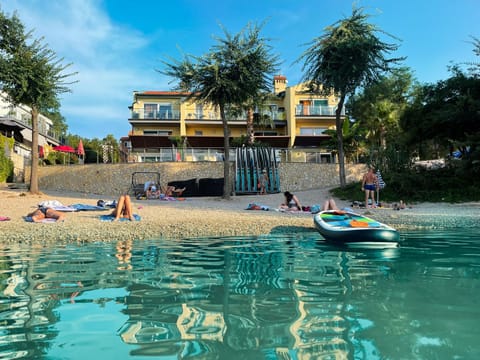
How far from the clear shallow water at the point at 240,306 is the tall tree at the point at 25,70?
15.2m

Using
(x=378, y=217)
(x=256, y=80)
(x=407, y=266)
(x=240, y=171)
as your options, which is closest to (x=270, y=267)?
(x=407, y=266)

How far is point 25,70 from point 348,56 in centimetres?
1701

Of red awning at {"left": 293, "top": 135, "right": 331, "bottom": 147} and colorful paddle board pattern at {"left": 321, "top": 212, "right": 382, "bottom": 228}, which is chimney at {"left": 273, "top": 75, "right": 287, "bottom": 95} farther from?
colorful paddle board pattern at {"left": 321, "top": 212, "right": 382, "bottom": 228}

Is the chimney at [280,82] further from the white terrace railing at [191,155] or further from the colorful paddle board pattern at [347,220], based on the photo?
the colorful paddle board pattern at [347,220]

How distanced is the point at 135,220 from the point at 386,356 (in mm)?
9595

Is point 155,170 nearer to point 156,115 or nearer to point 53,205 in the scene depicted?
point 53,205

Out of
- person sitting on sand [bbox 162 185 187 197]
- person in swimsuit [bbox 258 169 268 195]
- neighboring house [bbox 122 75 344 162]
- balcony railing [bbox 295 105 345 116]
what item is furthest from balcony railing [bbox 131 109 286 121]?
person sitting on sand [bbox 162 185 187 197]

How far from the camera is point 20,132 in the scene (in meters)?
38.7

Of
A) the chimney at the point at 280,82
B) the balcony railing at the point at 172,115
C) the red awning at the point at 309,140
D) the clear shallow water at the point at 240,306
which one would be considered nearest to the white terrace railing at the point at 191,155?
the balcony railing at the point at 172,115

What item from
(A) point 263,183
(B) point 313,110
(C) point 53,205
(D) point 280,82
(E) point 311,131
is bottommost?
(C) point 53,205

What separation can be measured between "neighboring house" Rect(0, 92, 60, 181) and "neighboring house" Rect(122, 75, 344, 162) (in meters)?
10.2

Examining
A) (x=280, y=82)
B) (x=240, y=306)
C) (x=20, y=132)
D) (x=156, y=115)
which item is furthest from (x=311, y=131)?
(x=240, y=306)

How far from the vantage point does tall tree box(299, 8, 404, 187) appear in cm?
2097

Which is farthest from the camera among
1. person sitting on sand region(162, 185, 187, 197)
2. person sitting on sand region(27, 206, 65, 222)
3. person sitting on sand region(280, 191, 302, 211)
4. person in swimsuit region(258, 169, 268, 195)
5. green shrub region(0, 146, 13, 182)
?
green shrub region(0, 146, 13, 182)
